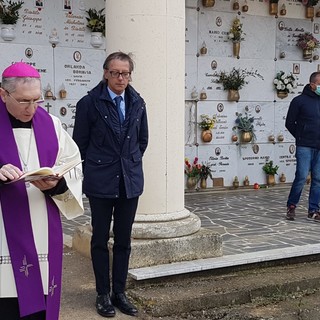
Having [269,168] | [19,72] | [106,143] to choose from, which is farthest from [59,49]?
[19,72]

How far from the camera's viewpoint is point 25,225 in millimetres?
2895

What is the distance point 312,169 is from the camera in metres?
7.46

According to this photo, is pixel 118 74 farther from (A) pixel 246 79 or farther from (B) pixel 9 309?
(A) pixel 246 79

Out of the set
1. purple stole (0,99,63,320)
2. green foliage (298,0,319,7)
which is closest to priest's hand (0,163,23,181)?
purple stole (0,99,63,320)

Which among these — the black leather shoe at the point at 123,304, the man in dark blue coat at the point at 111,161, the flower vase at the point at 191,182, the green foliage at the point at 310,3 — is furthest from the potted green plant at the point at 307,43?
the black leather shoe at the point at 123,304

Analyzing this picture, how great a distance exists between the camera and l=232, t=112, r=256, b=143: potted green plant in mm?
10352

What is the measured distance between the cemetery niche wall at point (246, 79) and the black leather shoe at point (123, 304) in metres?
5.52

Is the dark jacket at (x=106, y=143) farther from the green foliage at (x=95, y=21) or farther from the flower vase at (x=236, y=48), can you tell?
the flower vase at (x=236, y=48)

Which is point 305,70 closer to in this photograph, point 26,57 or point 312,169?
point 312,169

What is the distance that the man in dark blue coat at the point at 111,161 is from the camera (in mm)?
4289

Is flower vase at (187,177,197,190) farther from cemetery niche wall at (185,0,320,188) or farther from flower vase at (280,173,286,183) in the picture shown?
flower vase at (280,173,286,183)

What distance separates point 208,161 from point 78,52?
2770 millimetres

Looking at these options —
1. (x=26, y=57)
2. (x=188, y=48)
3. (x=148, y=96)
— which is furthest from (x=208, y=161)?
(x=148, y=96)

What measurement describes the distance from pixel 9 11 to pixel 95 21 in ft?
4.12
